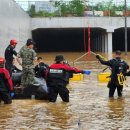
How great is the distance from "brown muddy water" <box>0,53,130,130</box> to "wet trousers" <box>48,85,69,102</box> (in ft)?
0.52

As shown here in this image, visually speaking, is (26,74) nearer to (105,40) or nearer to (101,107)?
(101,107)

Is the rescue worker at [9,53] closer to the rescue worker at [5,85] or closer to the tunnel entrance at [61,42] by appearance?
the rescue worker at [5,85]

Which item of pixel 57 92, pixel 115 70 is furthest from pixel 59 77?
pixel 115 70

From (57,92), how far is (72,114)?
2137 millimetres

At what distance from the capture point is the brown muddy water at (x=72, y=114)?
978 centimetres

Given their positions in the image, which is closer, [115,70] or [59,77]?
[59,77]

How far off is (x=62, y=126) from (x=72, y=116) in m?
1.21

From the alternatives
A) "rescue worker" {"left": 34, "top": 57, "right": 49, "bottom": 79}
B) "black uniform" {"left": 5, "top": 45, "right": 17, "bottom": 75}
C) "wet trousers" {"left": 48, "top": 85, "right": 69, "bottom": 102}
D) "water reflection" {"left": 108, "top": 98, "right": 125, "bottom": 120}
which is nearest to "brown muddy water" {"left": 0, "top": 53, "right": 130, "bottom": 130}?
"water reflection" {"left": 108, "top": 98, "right": 125, "bottom": 120}

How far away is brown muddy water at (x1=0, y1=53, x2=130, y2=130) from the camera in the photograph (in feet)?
32.1

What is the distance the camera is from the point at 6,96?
42.9 ft

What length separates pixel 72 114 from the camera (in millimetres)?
11219

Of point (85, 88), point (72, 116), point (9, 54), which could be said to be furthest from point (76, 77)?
point (72, 116)

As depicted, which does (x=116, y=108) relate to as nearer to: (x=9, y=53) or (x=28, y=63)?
(x=28, y=63)

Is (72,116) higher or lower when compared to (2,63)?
lower
